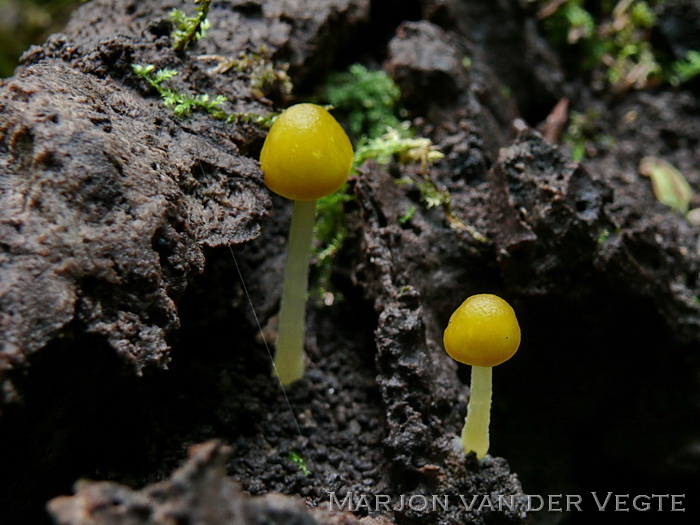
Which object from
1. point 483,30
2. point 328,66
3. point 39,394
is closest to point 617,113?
point 483,30

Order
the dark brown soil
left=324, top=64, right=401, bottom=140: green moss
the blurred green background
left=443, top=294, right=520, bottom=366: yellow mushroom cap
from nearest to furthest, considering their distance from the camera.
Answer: the dark brown soil
left=443, top=294, right=520, bottom=366: yellow mushroom cap
left=324, top=64, right=401, bottom=140: green moss
the blurred green background

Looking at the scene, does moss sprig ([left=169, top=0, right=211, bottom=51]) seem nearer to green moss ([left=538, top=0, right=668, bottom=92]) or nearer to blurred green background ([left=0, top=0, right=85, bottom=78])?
green moss ([left=538, top=0, right=668, bottom=92])

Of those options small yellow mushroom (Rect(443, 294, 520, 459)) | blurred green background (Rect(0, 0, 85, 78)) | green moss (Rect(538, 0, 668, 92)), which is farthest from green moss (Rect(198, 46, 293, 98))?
blurred green background (Rect(0, 0, 85, 78))

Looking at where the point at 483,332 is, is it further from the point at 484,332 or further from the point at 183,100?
the point at 183,100

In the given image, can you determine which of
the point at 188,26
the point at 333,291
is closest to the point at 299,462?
the point at 333,291

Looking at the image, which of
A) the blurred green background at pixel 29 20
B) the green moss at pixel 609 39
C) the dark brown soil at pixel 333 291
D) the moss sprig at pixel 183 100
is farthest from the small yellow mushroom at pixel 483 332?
the blurred green background at pixel 29 20

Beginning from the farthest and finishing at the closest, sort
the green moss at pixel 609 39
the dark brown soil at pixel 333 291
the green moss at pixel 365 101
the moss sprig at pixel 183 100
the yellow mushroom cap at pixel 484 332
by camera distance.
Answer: the green moss at pixel 609 39 → the green moss at pixel 365 101 → the moss sprig at pixel 183 100 → the yellow mushroom cap at pixel 484 332 → the dark brown soil at pixel 333 291

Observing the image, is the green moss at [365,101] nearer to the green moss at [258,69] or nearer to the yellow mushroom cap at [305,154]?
the green moss at [258,69]
